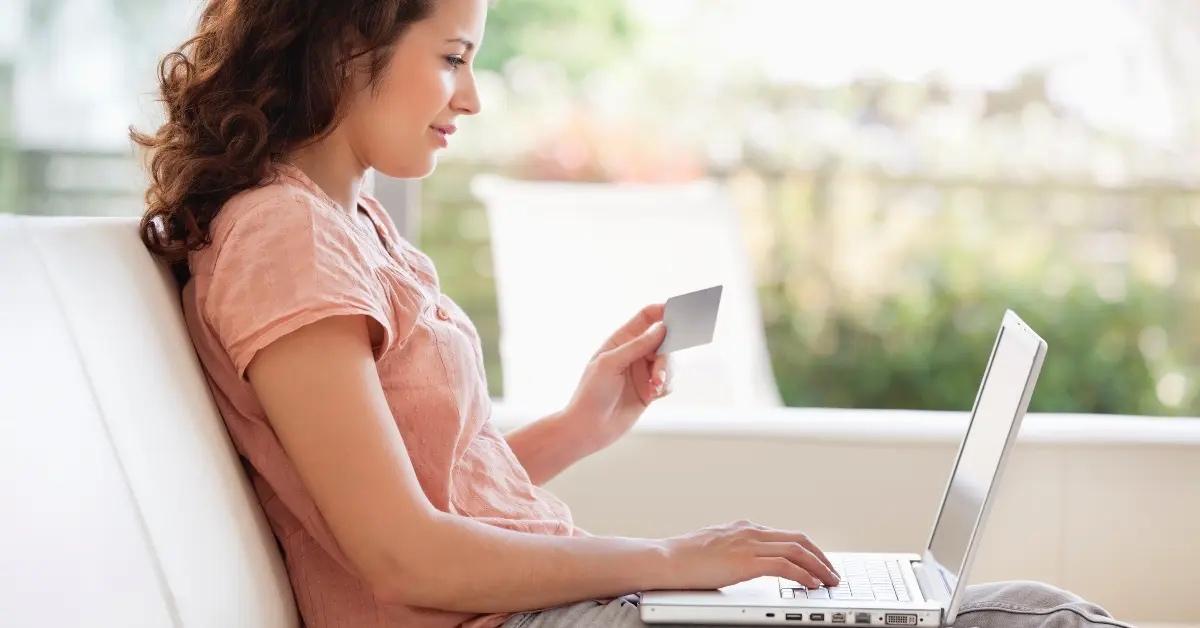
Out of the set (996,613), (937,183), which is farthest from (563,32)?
(996,613)

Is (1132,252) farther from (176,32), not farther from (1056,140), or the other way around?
(176,32)

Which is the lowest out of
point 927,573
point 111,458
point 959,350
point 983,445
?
point 959,350

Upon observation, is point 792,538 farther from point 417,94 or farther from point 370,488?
point 417,94

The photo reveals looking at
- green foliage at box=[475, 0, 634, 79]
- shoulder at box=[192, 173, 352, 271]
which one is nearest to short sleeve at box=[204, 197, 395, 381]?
shoulder at box=[192, 173, 352, 271]

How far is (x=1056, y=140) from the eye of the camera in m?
5.84

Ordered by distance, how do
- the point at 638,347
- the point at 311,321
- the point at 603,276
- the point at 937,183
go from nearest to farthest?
1. the point at 311,321
2. the point at 638,347
3. the point at 603,276
4. the point at 937,183

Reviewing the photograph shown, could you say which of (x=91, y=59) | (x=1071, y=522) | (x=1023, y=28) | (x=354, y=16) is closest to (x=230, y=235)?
(x=354, y=16)

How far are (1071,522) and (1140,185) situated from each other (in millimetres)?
3895

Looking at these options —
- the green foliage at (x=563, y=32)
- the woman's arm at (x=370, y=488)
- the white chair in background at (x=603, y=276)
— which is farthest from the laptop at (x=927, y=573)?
the green foliage at (x=563, y=32)

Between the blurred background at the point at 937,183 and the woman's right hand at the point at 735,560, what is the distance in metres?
4.17

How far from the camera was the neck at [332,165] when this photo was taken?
1416 millimetres

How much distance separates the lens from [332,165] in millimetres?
1425

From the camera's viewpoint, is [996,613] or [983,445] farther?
[983,445]

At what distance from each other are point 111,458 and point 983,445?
2.92 feet
